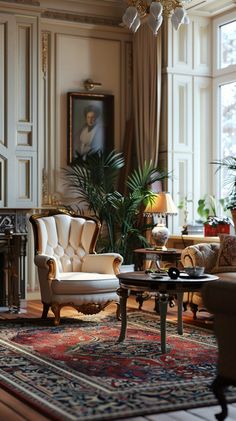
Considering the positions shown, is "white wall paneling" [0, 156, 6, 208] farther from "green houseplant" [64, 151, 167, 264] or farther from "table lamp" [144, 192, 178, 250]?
"table lamp" [144, 192, 178, 250]

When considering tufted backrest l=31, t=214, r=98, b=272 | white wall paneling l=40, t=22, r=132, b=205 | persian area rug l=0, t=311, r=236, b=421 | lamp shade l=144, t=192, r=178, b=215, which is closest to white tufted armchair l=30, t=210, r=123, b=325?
tufted backrest l=31, t=214, r=98, b=272

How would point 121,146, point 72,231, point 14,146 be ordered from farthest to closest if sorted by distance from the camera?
point 121,146 → point 14,146 → point 72,231

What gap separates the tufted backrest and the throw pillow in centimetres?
118

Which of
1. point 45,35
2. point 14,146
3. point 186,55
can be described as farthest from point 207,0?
point 14,146

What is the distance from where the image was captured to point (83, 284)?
233 inches

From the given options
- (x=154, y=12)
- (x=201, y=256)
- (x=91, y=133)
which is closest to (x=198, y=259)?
(x=201, y=256)

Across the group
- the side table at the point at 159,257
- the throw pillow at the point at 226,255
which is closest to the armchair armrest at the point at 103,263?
the side table at the point at 159,257

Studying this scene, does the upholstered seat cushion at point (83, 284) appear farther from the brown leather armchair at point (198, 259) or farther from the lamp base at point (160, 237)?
the lamp base at point (160, 237)

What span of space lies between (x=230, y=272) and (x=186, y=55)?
9.69 feet

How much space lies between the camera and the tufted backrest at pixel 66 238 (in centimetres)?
642

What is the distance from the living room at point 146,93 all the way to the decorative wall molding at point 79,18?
0.04ft

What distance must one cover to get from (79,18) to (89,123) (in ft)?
3.86

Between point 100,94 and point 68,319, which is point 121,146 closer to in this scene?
point 100,94

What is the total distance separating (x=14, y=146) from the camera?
7227 millimetres
